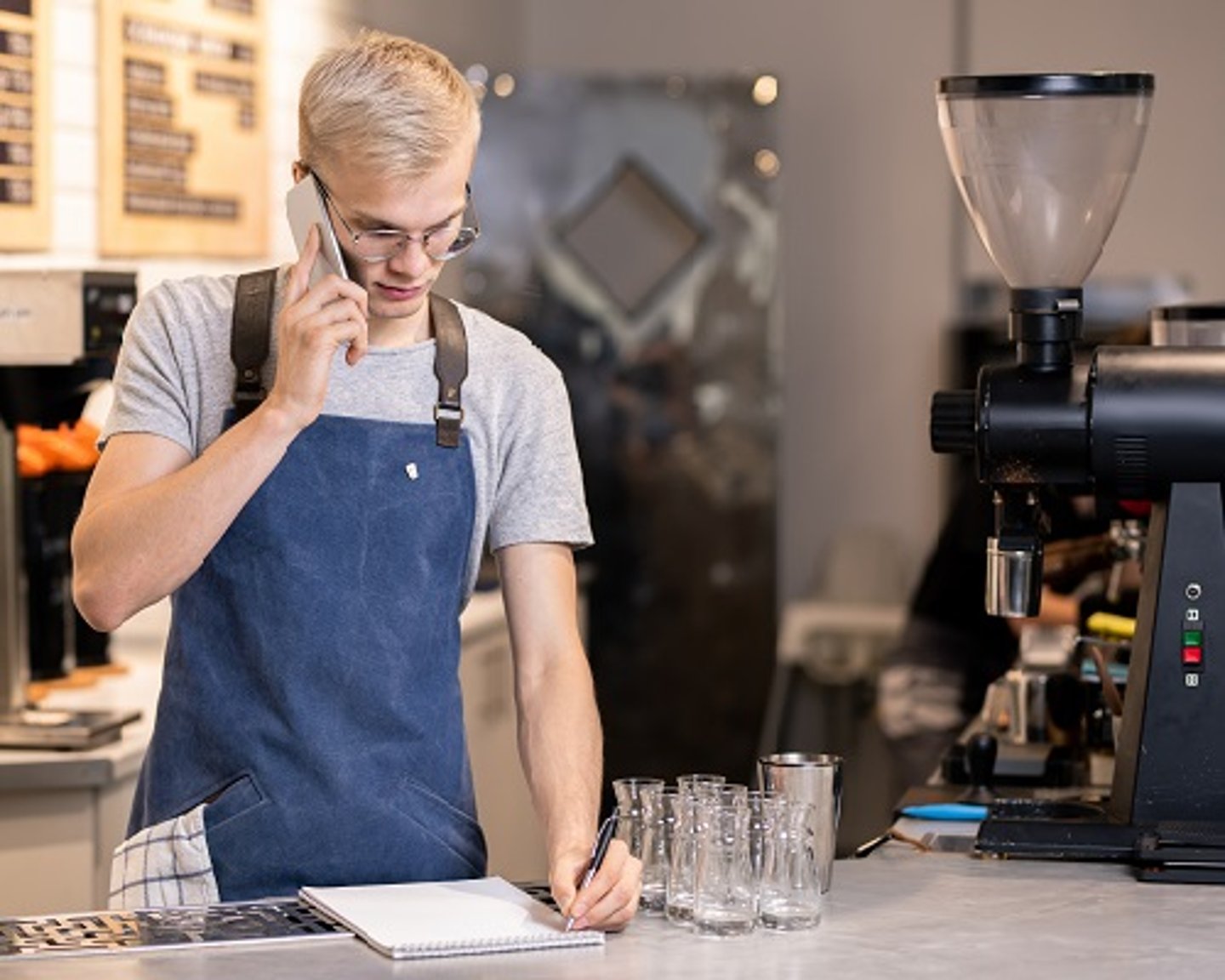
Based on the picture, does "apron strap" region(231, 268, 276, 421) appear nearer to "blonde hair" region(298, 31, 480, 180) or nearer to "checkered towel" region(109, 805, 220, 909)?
"blonde hair" region(298, 31, 480, 180)

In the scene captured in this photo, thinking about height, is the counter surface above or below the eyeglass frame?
below

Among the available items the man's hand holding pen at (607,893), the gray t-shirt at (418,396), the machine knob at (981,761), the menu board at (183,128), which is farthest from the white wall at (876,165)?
the man's hand holding pen at (607,893)

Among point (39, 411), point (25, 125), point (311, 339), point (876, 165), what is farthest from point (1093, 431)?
point (876, 165)

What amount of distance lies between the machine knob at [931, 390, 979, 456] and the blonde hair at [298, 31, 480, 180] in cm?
59

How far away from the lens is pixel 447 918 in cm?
217

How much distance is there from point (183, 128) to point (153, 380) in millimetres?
2264

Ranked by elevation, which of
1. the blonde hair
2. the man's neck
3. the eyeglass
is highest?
the blonde hair

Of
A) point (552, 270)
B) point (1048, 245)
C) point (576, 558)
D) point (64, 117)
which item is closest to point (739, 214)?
point (552, 270)

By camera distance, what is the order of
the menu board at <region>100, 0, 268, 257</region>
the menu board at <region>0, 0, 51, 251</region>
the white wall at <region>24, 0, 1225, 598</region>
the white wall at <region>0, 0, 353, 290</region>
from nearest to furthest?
the menu board at <region>0, 0, 51, 251</region>, the white wall at <region>0, 0, 353, 290</region>, the menu board at <region>100, 0, 268, 257</region>, the white wall at <region>24, 0, 1225, 598</region>

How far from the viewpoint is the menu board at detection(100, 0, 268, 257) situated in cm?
432

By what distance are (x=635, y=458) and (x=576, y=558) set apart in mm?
333

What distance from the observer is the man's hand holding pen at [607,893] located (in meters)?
2.13

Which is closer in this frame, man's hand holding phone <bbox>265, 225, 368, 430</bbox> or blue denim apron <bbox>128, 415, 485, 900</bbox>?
man's hand holding phone <bbox>265, 225, 368, 430</bbox>

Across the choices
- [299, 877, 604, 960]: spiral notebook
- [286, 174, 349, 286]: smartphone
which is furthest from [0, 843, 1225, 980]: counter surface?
[286, 174, 349, 286]: smartphone
